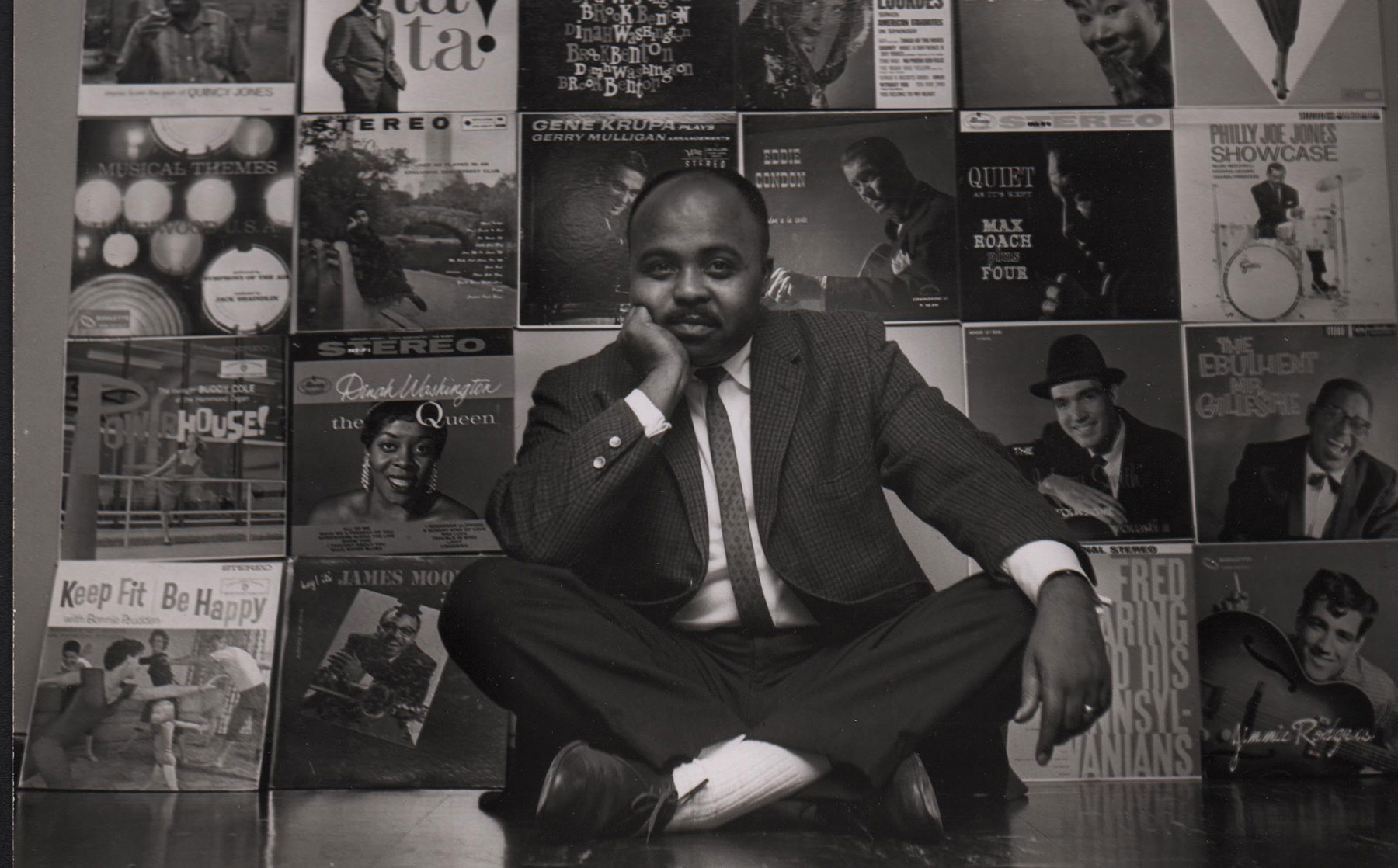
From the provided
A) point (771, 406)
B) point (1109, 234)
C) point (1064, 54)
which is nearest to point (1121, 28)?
point (1064, 54)


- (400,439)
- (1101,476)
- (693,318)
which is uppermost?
(693,318)

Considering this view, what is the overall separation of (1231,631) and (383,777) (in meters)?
2.11

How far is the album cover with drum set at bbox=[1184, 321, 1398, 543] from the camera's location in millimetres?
3072

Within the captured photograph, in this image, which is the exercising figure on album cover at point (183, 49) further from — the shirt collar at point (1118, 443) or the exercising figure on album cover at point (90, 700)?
the shirt collar at point (1118, 443)

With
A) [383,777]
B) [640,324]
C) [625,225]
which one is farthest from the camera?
[625,225]

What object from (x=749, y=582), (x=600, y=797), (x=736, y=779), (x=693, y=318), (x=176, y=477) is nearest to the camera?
(x=600, y=797)

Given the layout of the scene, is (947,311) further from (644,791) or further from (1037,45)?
(644,791)

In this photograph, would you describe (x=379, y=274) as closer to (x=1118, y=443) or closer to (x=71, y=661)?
(x=71, y=661)

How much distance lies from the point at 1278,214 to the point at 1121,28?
2.07 feet

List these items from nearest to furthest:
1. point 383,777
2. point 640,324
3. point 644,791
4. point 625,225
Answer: point 644,791
point 640,324
point 383,777
point 625,225

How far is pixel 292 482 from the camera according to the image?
10.0 ft

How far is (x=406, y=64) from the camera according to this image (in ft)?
10.2

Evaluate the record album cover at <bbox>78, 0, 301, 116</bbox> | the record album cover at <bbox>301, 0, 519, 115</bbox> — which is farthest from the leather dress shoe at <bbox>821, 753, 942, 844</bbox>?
the record album cover at <bbox>78, 0, 301, 116</bbox>

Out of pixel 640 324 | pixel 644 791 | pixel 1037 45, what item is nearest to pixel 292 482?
pixel 640 324
